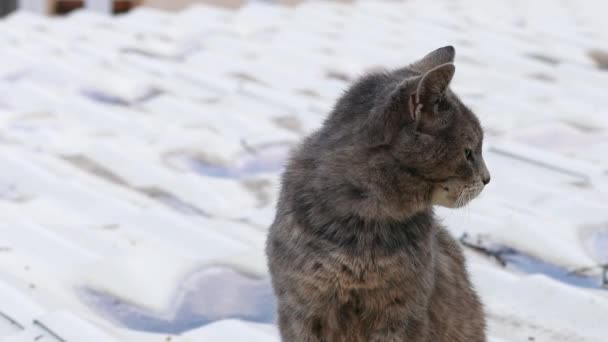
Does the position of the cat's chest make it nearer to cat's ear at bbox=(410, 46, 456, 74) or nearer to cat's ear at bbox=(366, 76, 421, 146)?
cat's ear at bbox=(366, 76, 421, 146)

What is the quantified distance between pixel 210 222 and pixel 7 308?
94 cm

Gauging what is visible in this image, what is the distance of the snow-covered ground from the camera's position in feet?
9.17

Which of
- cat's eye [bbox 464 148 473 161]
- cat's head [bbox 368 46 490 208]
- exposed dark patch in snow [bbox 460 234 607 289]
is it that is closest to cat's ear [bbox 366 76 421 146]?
cat's head [bbox 368 46 490 208]

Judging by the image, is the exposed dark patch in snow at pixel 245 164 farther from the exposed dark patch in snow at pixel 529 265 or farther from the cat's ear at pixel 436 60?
the cat's ear at pixel 436 60

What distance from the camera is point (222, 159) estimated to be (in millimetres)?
3936

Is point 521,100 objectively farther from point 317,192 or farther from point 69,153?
point 317,192

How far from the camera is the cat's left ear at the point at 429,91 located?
2.01m

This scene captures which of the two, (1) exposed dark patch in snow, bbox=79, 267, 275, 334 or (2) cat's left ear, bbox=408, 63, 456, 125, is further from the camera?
(1) exposed dark patch in snow, bbox=79, 267, 275, 334

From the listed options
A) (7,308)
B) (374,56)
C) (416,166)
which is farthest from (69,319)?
(374,56)

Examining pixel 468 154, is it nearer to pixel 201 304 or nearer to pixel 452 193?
pixel 452 193

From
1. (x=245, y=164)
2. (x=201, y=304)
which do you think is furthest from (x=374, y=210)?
(x=245, y=164)

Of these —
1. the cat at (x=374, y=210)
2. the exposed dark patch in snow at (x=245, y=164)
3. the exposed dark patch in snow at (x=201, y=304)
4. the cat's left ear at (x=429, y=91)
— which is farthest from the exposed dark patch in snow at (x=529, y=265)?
the cat's left ear at (x=429, y=91)

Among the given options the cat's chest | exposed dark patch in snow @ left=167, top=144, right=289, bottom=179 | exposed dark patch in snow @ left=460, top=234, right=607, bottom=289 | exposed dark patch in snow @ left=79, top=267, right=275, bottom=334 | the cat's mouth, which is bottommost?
exposed dark patch in snow @ left=167, top=144, right=289, bottom=179

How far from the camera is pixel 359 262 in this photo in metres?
2.13
